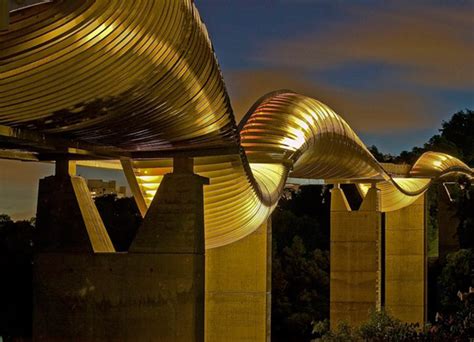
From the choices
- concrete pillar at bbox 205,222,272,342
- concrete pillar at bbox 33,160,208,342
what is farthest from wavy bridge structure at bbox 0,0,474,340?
concrete pillar at bbox 205,222,272,342

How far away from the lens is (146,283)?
12.2 m

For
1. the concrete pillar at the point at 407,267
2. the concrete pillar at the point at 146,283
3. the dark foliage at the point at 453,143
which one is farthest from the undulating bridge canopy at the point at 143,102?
the dark foliage at the point at 453,143

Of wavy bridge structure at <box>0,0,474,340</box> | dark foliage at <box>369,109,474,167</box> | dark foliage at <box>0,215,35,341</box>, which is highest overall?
dark foliage at <box>369,109,474,167</box>

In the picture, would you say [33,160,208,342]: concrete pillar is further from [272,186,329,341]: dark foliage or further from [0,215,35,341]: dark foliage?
[272,186,329,341]: dark foliage

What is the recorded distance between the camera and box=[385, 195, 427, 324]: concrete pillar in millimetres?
31344

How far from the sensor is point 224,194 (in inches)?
551

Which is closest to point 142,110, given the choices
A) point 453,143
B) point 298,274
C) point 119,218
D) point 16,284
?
point 16,284

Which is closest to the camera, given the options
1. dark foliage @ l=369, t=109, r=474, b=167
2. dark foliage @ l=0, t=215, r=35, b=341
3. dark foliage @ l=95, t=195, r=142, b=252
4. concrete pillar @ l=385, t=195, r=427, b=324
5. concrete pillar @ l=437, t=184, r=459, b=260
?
concrete pillar @ l=385, t=195, r=427, b=324

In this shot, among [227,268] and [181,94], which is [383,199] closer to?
[227,268]

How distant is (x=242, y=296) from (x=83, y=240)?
7077mm

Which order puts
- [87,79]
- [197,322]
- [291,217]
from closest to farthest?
1. [87,79]
2. [197,322]
3. [291,217]

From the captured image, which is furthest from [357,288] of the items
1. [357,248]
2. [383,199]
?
[383,199]

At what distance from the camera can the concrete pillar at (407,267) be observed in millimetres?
31344

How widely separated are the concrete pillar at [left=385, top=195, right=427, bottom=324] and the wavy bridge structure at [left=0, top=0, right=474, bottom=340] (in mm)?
13323
